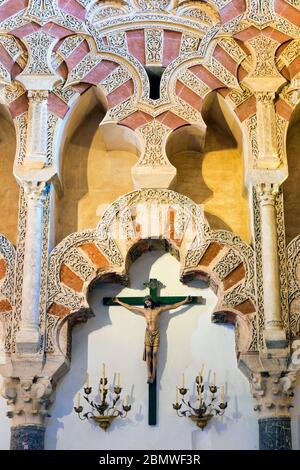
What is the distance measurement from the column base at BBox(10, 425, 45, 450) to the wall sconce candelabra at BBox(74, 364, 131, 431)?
47 cm

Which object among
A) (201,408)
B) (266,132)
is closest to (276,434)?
(201,408)

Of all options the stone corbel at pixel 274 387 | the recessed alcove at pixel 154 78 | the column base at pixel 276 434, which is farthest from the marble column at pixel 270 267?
the recessed alcove at pixel 154 78

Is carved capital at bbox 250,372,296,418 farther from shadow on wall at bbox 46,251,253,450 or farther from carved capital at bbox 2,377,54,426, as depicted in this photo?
carved capital at bbox 2,377,54,426

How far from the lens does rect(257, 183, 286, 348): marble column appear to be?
10.0 m

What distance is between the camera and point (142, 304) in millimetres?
10602

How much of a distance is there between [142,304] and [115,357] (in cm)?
64

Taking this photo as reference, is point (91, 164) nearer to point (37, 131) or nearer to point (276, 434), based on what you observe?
point (37, 131)

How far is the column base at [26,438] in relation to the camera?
9.84 metres

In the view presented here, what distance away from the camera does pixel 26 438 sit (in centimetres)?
988

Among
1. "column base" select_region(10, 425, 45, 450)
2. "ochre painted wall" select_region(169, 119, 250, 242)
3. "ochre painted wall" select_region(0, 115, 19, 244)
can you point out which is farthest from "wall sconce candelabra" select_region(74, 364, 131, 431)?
"ochre painted wall" select_region(169, 119, 250, 242)

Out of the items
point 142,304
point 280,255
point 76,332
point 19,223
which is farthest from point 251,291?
point 19,223

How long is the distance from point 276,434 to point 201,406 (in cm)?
80

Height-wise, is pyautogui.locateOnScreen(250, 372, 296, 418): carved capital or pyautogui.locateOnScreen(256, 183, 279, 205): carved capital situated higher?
pyautogui.locateOnScreen(256, 183, 279, 205): carved capital

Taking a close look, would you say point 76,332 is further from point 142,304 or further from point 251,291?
point 251,291
